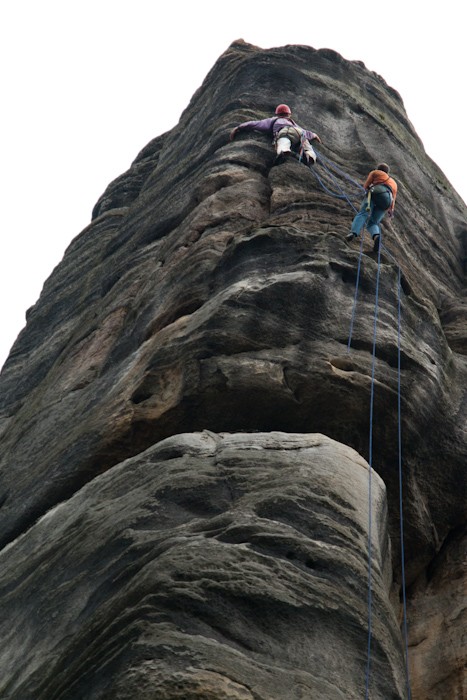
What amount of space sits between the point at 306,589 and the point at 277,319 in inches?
167

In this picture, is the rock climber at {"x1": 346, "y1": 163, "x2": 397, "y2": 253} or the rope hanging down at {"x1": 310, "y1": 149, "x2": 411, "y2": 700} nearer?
the rope hanging down at {"x1": 310, "y1": 149, "x2": 411, "y2": 700}

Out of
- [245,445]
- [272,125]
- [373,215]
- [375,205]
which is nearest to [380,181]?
[375,205]

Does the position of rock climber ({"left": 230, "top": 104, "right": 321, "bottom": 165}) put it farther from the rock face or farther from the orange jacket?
the orange jacket

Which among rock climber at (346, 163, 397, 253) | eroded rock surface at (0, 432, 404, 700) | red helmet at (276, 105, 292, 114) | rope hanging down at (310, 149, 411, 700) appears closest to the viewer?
eroded rock surface at (0, 432, 404, 700)

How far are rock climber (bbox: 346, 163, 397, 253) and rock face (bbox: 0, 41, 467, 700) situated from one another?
344 millimetres

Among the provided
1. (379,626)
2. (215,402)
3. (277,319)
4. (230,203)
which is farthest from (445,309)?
(379,626)

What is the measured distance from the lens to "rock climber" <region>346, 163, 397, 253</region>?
13.3 metres

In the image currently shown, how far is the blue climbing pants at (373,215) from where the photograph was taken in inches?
526

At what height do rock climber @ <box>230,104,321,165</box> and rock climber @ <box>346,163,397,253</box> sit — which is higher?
rock climber @ <box>230,104,321,165</box>

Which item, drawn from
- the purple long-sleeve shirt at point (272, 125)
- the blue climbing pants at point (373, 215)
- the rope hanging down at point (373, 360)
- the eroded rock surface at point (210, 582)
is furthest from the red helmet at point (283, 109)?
the eroded rock surface at point (210, 582)

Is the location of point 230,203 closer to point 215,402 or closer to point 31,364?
point 215,402

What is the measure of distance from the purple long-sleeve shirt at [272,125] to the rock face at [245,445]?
18.5 inches

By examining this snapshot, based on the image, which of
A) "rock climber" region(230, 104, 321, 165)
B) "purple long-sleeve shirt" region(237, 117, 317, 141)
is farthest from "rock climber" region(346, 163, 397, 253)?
"purple long-sleeve shirt" region(237, 117, 317, 141)

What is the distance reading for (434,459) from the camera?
39.1 feet
